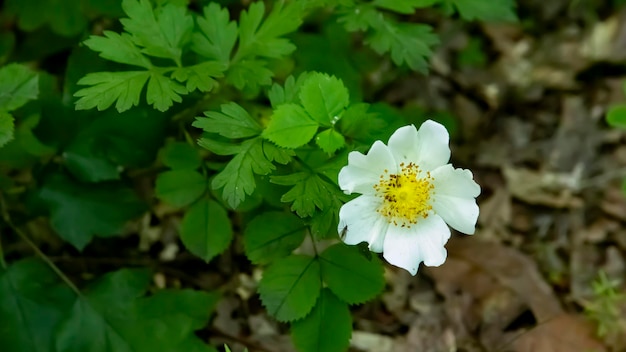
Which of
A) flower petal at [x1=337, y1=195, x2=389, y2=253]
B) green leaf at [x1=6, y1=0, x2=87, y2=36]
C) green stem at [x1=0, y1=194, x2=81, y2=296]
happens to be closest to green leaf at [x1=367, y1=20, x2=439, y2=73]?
flower petal at [x1=337, y1=195, x2=389, y2=253]

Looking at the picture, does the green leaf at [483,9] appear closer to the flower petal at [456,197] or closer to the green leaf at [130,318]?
Answer: the flower petal at [456,197]

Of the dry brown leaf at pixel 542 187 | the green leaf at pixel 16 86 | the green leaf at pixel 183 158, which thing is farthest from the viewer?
the dry brown leaf at pixel 542 187

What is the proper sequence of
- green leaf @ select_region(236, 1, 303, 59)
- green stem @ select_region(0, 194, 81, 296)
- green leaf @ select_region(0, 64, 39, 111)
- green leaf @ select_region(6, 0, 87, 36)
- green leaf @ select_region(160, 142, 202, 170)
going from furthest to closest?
1. green leaf @ select_region(6, 0, 87, 36)
2. green stem @ select_region(0, 194, 81, 296)
3. green leaf @ select_region(160, 142, 202, 170)
4. green leaf @ select_region(236, 1, 303, 59)
5. green leaf @ select_region(0, 64, 39, 111)

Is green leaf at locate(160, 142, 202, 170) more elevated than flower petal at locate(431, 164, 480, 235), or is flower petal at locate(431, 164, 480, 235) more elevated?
flower petal at locate(431, 164, 480, 235)

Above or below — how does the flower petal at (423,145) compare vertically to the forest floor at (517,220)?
above

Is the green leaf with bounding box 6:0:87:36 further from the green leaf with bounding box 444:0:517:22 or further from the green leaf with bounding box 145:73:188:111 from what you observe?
the green leaf with bounding box 444:0:517:22

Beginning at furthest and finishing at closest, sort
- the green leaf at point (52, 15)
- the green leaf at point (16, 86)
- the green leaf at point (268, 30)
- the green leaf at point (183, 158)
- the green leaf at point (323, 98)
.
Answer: the green leaf at point (52, 15) → the green leaf at point (183, 158) → the green leaf at point (268, 30) → the green leaf at point (16, 86) → the green leaf at point (323, 98)

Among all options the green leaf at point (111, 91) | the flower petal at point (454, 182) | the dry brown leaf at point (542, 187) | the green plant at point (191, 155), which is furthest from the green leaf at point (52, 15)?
the dry brown leaf at point (542, 187)

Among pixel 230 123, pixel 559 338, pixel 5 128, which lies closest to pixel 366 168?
pixel 230 123
